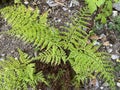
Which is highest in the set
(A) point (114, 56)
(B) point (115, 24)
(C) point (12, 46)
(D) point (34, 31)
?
(D) point (34, 31)

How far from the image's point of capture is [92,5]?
3.72 m

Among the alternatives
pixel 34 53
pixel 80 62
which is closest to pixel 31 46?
pixel 34 53

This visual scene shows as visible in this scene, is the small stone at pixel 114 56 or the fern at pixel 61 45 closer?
the fern at pixel 61 45

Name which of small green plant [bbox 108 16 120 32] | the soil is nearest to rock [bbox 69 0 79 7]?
the soil

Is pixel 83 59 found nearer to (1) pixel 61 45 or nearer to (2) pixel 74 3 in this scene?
(1) pixel 61 45

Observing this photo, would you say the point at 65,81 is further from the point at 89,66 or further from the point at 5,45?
the point at 5,45

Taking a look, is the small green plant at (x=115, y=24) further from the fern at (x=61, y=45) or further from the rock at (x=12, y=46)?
the rock at (x=12, y=46)

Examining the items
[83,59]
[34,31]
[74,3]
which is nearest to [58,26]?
[74,3]

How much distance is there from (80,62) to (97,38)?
808 mm

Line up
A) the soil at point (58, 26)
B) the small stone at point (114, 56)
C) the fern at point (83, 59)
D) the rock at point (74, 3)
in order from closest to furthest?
the fern at point (83, 59) < the soil at point (58, 26) < the small stone at point (114, 56) < the rock at point (74, 3)

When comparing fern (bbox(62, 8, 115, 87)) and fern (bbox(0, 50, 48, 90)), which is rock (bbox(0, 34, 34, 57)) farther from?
fern (bbox(62, 8, 115, 87))

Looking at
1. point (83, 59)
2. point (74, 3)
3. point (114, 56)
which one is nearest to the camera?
point (83, 59)

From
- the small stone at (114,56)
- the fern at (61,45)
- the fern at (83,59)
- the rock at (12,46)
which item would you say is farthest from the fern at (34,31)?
the small stone at (114,56)

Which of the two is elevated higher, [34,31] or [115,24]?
[34,31]
